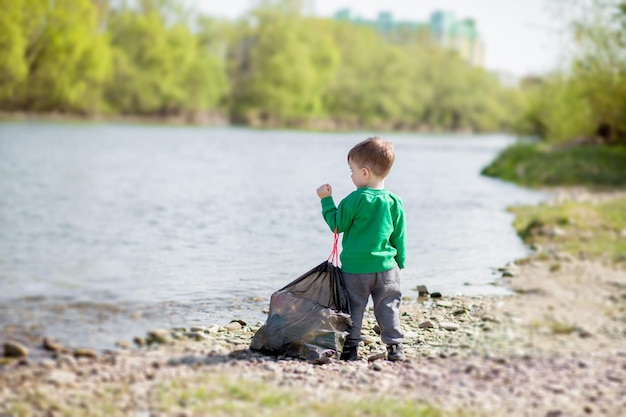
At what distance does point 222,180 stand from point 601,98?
46.1ft

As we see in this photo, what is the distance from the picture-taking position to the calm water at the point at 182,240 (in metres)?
8.17

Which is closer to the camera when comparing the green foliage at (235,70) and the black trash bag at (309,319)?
the black trash bag at (309,319)

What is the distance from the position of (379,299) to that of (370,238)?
50 centimetres

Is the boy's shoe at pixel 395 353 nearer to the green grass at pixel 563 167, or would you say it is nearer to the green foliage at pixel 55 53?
the green grass at pixel 563 167

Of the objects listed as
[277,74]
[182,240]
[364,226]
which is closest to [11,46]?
[277,74]

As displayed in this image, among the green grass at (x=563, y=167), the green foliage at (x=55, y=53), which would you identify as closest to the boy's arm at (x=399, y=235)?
the green grass at (x=563, y=167)

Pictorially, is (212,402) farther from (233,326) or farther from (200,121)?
(200,121)

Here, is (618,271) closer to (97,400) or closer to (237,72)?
(97,400)

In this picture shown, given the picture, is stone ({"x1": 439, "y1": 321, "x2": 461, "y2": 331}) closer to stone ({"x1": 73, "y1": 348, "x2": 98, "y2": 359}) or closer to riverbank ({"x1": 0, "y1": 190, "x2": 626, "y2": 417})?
riverbank ({"x1": 0, "y1": 190, "x2": 626, "y2": 417})

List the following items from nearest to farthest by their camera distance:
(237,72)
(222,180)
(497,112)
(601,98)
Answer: (222,180) → (601,98) → (237,72) → (497,112)

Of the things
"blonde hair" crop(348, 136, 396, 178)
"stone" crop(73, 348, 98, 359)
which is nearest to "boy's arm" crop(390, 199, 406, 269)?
"blonde hair" crop(348, 136, 396, 178)

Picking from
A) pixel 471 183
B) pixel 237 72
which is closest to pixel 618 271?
pixel 471 183

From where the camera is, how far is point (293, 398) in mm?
4672

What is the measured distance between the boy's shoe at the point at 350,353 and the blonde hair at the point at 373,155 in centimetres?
139
